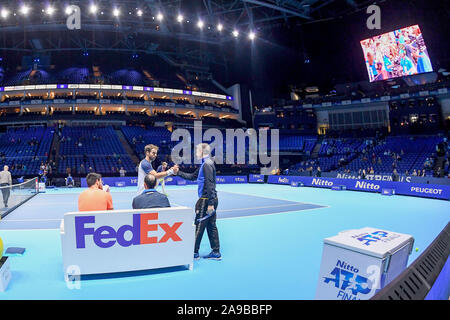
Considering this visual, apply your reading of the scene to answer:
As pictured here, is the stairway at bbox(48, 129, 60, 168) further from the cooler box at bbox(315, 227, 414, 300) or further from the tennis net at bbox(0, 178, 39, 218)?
the cooler box at bbox(315, 227, 414, 300)

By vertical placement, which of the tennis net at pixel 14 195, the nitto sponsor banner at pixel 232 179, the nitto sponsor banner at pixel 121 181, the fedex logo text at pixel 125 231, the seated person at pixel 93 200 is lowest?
the nitto sponsor banner at pixel 232 179

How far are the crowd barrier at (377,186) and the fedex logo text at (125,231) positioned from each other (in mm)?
16780

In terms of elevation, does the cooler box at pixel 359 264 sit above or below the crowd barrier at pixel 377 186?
above

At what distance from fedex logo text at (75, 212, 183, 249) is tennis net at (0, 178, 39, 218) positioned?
24.8 feet

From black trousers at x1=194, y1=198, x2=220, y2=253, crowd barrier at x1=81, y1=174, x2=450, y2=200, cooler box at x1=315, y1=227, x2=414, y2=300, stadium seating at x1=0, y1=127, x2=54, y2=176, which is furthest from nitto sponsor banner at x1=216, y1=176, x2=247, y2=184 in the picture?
cooler box at x1=315, y1=227, x2=414, y2=300

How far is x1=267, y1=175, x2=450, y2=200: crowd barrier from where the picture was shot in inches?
652

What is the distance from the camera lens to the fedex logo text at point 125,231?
480 cm

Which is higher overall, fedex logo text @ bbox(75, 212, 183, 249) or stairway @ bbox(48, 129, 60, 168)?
stairway @ bbox(48, 129, 60, 168)

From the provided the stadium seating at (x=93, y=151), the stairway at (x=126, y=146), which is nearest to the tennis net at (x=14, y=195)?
the stadium seating at (x=93, y=151)

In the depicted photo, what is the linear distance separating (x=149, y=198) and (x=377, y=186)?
18.3m

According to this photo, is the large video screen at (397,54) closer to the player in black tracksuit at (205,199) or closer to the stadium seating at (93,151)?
the stadium seating at (93,151)

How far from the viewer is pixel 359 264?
9.13ft

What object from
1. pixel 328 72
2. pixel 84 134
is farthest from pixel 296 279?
pixel 328 72

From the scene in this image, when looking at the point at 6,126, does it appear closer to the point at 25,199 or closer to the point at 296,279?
the point at 25,199
